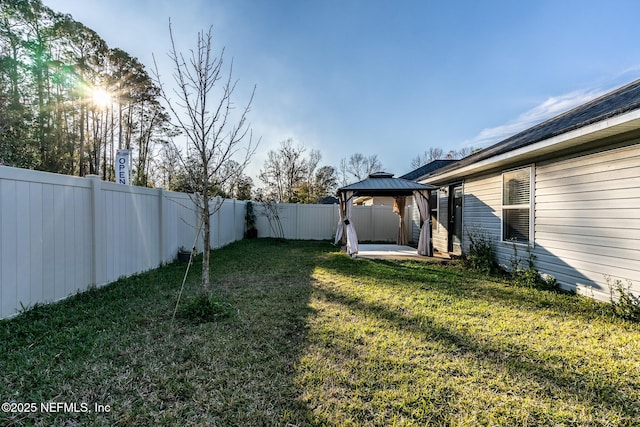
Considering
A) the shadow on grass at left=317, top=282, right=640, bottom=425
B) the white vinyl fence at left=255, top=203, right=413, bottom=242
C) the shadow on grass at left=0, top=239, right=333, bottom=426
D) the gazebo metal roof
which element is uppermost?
the gazebo metal roof

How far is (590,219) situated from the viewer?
4.00 meters

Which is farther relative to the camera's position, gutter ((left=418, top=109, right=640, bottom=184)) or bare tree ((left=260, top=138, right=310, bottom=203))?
bare tree ((left=260, top=138, right=310, bottom=203))

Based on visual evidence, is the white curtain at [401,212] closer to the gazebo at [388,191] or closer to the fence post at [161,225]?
the gazebo at [388,191]

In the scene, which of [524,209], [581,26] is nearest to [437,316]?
[524,209]

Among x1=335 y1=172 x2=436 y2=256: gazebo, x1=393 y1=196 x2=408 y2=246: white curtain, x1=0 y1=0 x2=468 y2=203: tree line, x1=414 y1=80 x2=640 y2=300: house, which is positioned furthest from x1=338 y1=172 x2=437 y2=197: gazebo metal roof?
x1=0 y1=0 x2=468 y2=203: tree line

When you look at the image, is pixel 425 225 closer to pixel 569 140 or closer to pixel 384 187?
pixel 384 187

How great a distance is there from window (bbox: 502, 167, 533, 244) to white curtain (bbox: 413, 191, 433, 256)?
2.18 meters

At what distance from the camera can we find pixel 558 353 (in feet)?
8.18

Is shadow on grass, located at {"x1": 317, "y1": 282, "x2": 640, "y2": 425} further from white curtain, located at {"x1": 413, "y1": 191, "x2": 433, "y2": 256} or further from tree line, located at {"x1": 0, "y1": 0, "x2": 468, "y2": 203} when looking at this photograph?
tree line, located at {"x1": 0, "y1": 0, "x2": 468, "y2": 203}

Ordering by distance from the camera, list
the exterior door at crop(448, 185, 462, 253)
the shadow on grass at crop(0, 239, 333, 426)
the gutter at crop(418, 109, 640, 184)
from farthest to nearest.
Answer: the exterior door at crop(448, 185, 462, 253) → the gutter at crop(418, 109, 640, 184) → the shadow on grass at crop(0, 239, 333, 426)

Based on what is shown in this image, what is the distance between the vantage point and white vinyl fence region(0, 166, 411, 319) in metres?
2.82

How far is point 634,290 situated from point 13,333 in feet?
22.2

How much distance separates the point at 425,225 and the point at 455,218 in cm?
93

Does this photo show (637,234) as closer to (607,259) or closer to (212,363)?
(607,259)
